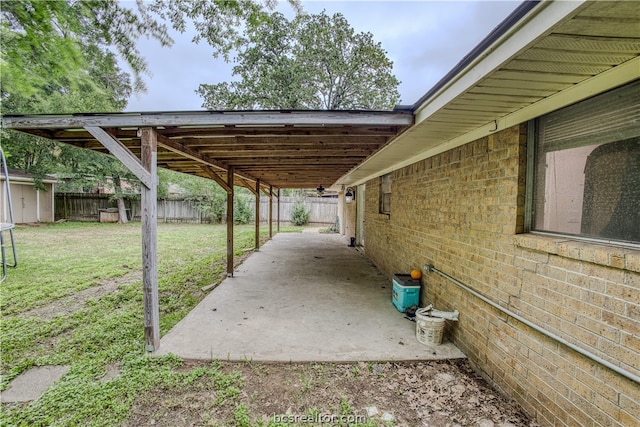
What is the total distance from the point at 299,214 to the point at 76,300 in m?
13.3

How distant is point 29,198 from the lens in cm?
1455

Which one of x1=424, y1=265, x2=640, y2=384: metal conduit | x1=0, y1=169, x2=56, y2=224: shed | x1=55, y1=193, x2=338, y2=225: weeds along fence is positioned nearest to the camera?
x1=424, y1=265, x2=640, y2=384: metal conduit

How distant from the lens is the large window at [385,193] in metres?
6.22

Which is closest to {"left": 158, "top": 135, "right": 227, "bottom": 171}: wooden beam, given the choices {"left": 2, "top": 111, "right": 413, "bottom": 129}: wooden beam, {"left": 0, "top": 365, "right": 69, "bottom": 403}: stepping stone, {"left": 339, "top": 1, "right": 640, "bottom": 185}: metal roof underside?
{"left": 2, "top": 111, "right": 413, "bottom": 129}: wooden beam

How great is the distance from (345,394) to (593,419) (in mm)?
1597

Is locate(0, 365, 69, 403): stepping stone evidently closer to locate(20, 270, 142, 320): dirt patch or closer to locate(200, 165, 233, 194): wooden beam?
locate(20, 270, 142, 320): dirt patch

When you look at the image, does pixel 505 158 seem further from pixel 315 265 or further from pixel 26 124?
pixel 315 265

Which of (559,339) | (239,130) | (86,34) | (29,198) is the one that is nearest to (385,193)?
(239,130)

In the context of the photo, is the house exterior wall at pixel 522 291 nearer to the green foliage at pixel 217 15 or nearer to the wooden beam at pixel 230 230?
the green foliage at pixel 217 15

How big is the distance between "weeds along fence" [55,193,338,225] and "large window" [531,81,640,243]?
15.5m

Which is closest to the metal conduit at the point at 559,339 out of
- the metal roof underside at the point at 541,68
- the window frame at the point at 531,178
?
the window frame at the point at 531,178

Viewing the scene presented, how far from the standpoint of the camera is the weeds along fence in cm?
1656

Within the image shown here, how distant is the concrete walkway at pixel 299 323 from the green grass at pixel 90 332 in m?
0.34

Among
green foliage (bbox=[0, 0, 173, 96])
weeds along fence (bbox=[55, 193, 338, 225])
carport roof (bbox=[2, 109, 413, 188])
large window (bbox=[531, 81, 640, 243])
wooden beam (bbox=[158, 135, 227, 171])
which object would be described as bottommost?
weeds along fence (bbox=[55, 193, 338, 225])
